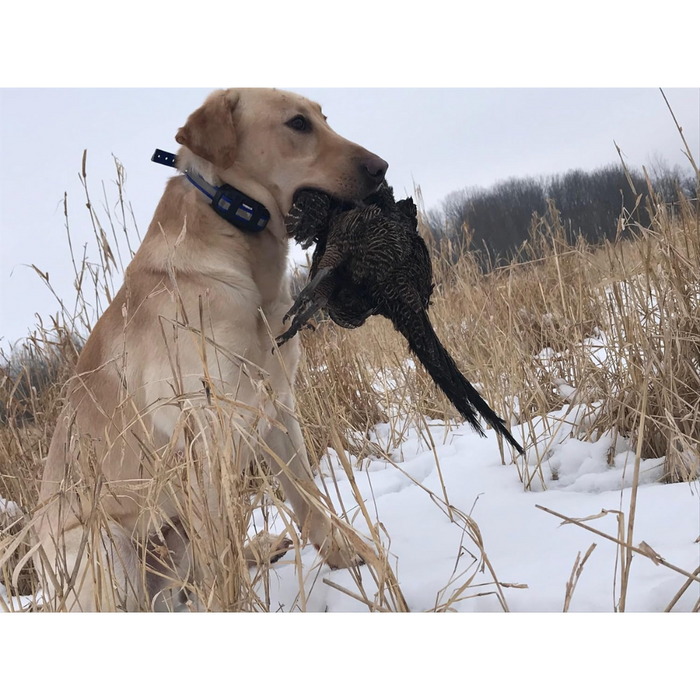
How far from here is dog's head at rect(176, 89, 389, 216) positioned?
1.84 m

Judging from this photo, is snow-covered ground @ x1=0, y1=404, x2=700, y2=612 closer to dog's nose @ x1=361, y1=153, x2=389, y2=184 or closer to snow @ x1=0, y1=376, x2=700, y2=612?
snow @ x1=0, y1=376, x2=700, y2=612

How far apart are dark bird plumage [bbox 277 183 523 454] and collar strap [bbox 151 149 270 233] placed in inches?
17.3

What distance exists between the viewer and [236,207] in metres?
1.90

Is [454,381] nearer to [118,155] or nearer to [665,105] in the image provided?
[665,105]

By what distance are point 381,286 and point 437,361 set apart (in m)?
0.22

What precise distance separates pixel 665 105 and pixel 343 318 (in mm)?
1095

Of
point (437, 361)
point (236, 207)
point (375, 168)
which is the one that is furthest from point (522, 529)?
point (236, 207)

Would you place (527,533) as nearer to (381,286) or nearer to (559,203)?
(381,286)

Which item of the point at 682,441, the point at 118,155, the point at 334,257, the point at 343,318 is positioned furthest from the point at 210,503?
the point at 118,155

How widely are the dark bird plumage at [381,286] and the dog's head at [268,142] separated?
0.36 metres

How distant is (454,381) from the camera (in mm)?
1495

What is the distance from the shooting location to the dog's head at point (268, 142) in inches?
72.6

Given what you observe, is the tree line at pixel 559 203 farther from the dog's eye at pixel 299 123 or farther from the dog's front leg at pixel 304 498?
the dog's front leg at pixel 304 498
